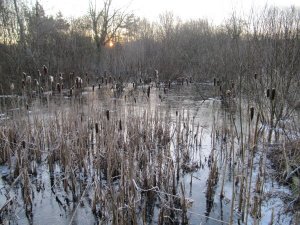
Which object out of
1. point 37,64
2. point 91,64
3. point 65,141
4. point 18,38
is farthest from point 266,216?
point 91,64

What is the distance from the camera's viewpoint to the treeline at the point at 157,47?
5484mm

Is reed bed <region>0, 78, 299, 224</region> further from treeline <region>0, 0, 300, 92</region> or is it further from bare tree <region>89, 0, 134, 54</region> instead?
bare tree <region>89, 0, 134, 54</region>

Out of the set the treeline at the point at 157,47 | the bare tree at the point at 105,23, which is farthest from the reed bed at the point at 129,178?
the bare tree at the point at 105,23

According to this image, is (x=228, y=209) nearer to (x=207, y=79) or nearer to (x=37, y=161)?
(x=37, y=161)

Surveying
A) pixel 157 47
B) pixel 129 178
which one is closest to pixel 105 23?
pixel 157 47

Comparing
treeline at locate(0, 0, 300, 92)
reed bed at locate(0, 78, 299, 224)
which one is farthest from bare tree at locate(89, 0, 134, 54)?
reed bed at locate(0, 78, 299, 224)

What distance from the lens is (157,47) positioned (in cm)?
1784

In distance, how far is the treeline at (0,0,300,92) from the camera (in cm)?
548

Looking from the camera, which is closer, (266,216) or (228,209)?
(266,216)

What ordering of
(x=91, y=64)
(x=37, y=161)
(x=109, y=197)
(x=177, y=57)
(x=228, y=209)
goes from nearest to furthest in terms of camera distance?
1. (x=109, y=197)
2. (x=228, y=209)
3. (x=37, y=161)
4. (x=91, y=64)
5. (x=177, y=57)

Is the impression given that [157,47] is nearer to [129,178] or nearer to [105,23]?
[105,23]

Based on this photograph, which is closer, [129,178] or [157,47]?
[129,178]

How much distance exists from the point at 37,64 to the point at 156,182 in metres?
9.48

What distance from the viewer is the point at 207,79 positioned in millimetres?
15383
